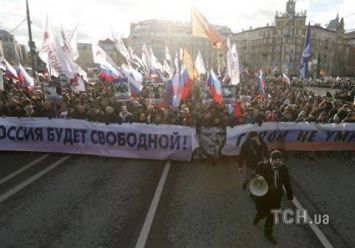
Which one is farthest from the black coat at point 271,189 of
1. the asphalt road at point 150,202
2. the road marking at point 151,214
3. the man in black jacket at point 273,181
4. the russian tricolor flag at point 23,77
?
the russian tricolor flag at point 23,77

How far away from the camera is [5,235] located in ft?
18.9

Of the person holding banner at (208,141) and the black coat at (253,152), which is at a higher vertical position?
the black coat at (253,152)

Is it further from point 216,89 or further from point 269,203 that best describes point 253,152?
point 216,89

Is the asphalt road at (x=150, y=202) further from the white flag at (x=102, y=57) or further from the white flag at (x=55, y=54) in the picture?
the white flag at (x=102, y=57)

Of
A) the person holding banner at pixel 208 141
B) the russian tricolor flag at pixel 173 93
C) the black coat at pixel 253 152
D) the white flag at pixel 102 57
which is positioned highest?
the white flag at pixel 102 57

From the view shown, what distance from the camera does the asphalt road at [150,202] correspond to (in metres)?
5.74

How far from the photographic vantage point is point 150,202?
7.17 m

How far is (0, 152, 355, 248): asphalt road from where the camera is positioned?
5738mm

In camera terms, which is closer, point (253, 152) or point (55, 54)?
point (253, 152)

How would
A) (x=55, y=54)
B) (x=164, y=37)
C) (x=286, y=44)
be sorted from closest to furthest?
(x=55, y=54) → (x=286, y=44) → (x=164, y=37)

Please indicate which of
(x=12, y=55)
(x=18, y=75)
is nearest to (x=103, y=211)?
(x=18, y=75)

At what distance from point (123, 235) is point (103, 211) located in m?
1.10

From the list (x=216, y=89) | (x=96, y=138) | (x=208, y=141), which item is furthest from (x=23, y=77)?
(x=208, y=141)

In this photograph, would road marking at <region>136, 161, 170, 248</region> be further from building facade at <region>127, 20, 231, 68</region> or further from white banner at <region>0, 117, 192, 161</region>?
building facade at <region>127, 20, 231, 68</region>
